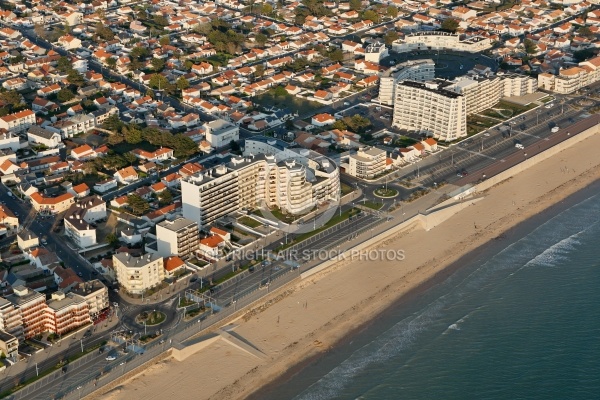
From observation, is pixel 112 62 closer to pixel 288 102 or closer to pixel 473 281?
pixel 288 102

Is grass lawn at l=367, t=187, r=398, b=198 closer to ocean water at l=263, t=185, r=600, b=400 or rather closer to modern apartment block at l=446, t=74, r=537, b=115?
ocean water at l=263, t=185, r=600, b=400

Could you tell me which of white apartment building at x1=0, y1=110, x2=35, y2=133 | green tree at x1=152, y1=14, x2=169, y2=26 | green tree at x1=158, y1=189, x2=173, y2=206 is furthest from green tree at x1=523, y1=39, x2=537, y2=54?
white apartment building at x1=0, y1=110, x2=35, y2=133

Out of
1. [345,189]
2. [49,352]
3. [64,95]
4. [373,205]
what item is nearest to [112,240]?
[49,352]

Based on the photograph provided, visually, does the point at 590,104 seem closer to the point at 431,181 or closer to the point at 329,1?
the point at 431,181

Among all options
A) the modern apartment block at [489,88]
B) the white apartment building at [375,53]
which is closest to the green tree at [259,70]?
the white apartment building at [375,53]

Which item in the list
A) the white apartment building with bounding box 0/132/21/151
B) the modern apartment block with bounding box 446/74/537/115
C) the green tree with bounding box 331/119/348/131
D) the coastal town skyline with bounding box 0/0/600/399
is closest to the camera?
the coastal town skyline with bounding box 0/0/600/399

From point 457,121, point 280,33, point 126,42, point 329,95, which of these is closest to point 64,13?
point 126,42
